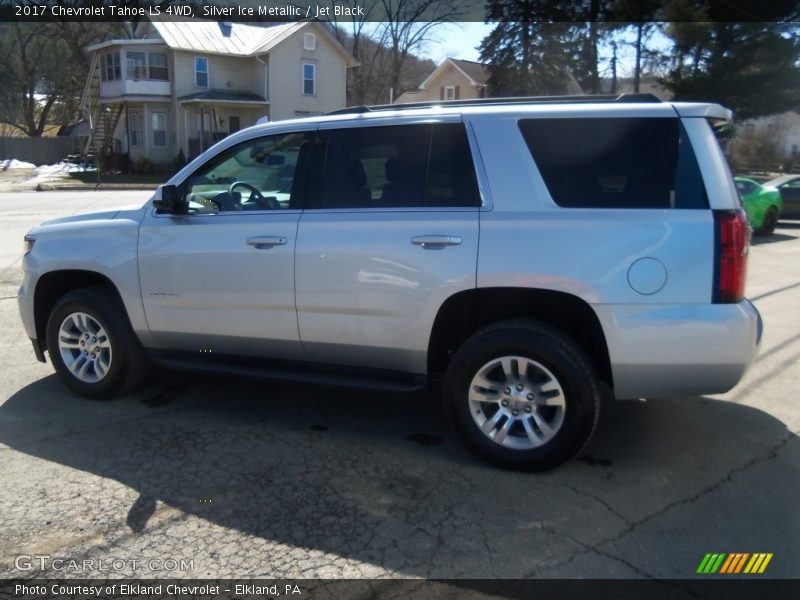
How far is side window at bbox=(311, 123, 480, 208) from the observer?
4121mm

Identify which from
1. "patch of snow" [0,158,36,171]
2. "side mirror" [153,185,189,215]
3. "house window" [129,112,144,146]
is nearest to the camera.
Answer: "side mirror" [153,185,189,215]

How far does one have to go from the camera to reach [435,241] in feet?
13.1

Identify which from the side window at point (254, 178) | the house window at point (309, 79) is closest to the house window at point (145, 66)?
the house window at point (309, 79)

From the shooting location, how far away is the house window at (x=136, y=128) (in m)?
38.7

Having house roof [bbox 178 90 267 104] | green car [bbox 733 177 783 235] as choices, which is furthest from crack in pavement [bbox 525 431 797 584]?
house roof [bbox 178 90 267 104]

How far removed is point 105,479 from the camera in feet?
12.9

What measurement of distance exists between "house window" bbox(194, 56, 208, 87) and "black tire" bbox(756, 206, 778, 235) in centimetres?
3105

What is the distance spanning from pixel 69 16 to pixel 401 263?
4906 cm

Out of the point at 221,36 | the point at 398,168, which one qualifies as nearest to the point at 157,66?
the point at 221,36

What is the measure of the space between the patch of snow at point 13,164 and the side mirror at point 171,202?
41855 mm

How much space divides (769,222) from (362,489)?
47.6 feet

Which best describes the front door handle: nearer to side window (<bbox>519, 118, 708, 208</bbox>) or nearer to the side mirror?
the side mirror

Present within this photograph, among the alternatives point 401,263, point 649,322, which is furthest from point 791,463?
point 401,263

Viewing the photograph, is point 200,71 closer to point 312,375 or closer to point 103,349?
point 103,349
